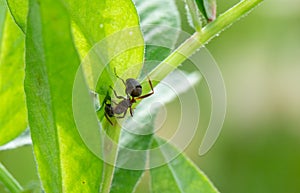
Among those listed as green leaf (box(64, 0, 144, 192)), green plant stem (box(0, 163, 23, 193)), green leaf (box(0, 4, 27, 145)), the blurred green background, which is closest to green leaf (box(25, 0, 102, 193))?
green leaf (box(64, 0, 144, 192))

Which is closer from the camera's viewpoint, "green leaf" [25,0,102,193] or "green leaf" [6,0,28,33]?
"green leaf" [25,0,102,193]

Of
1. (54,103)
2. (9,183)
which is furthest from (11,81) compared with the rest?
(54,103)

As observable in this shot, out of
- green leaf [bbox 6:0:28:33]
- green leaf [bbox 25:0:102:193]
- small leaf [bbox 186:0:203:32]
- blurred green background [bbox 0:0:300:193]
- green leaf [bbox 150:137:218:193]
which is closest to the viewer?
green leaf [bbox 25:0:102:193]

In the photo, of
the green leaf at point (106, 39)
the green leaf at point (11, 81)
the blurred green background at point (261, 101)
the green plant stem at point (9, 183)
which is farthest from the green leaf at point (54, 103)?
the blurred green background at point (261, 101)

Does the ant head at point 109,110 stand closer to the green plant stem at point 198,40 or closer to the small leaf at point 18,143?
the green plant stem at point 198,40

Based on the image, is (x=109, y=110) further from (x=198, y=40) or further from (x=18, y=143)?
(x=18, y=143)

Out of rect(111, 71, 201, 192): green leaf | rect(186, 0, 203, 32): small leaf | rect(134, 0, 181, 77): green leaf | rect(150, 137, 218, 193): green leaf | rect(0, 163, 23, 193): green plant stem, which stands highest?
rect(186, 0, 203, 32): small leaf

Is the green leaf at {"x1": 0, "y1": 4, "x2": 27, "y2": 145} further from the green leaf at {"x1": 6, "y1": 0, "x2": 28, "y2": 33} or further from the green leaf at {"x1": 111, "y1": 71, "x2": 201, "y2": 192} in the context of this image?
the green leaf at {"x1": 6, "y1": 0, "x2": 28, "y2": 33}
